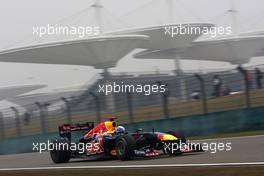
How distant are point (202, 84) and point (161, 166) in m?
9.03

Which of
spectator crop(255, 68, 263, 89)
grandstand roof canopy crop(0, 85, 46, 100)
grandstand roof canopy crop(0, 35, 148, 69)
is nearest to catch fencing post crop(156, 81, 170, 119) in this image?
spectator crop(255, 68, 263, 89)

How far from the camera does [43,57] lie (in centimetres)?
7738

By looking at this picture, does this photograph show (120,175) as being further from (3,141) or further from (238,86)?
(3,141)

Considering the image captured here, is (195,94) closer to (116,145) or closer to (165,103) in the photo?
(165,103)

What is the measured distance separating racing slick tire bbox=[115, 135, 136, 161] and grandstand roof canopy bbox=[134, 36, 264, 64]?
83051 millimetres

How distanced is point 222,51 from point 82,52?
27175 mm

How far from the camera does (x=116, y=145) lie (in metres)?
12.6

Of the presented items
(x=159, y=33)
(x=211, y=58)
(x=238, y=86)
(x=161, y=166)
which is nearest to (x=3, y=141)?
(x=238, y=86)

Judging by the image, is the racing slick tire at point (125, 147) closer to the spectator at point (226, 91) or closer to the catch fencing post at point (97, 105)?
the spectator at point (226, 91)

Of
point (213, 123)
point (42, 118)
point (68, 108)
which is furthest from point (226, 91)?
point (42, 118)

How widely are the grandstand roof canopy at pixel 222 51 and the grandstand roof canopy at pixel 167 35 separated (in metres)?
1.54

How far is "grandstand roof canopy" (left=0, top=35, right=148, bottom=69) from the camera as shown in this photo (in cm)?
7544

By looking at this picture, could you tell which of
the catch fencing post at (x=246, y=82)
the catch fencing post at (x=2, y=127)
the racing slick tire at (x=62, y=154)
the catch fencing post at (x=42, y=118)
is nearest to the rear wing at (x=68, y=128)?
the racing slick tire at (x=62, y=154)

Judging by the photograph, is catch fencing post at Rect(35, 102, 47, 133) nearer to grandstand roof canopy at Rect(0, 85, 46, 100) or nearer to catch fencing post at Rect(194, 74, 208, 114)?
catch fencing post at Rect(194, 74, 208, 114)
